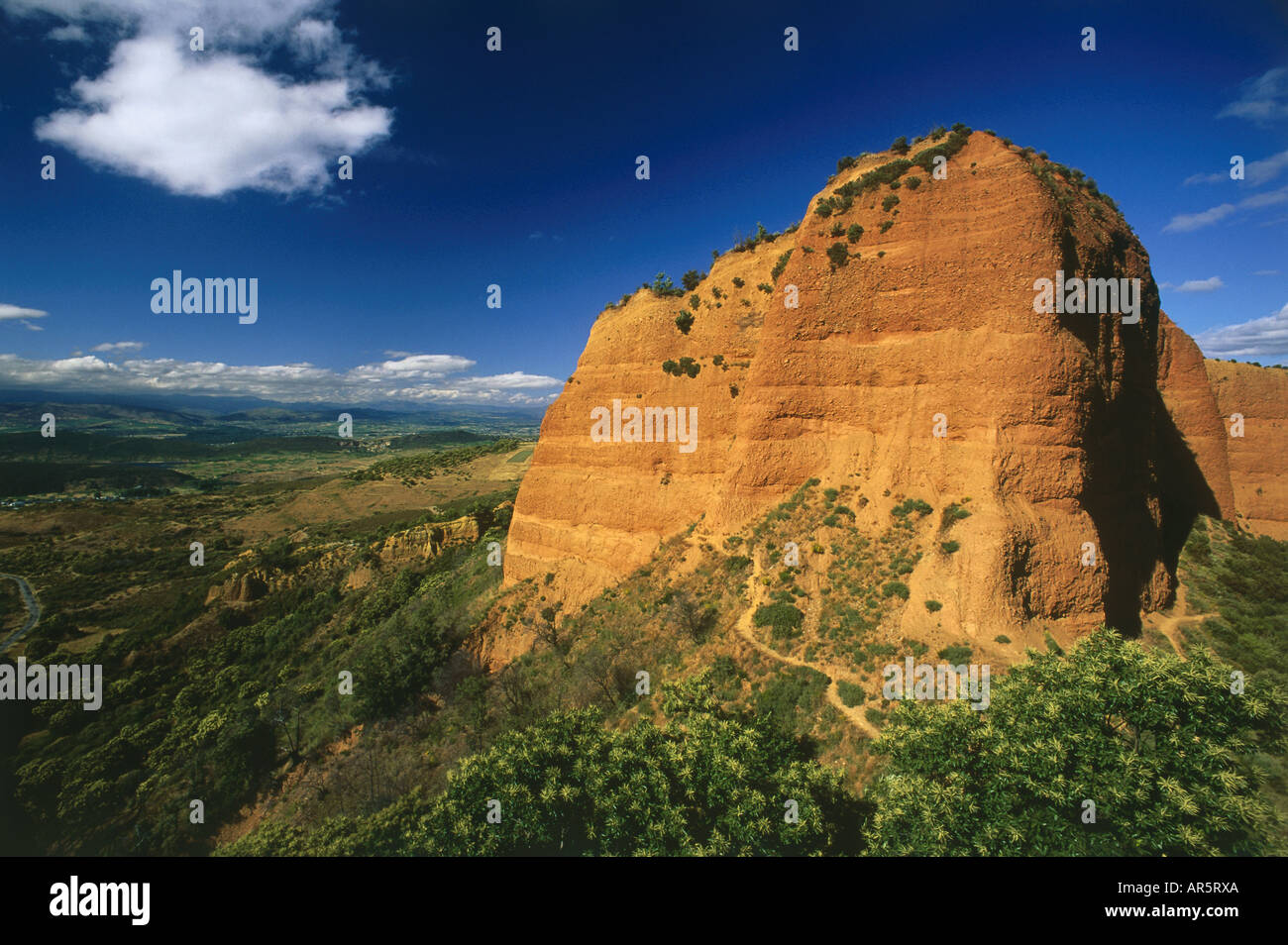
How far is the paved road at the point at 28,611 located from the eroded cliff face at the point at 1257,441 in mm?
95424

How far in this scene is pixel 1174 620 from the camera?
21578 millimetres

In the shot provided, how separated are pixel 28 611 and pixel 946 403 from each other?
8543cm

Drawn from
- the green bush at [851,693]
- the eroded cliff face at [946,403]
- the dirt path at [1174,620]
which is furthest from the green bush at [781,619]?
the dirt path at [1174,620]

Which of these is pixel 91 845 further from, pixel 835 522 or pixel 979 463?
pixel 979 463

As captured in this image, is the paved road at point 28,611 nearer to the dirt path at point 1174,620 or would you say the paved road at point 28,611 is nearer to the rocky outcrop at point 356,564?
the rocky outcrop at point 356,564

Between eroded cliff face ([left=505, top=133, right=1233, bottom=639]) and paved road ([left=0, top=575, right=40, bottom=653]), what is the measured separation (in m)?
55.8

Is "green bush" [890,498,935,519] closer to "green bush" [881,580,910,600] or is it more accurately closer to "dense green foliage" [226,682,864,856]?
"green bush" [881,580,910,600]

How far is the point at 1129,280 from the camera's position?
23.0 meters

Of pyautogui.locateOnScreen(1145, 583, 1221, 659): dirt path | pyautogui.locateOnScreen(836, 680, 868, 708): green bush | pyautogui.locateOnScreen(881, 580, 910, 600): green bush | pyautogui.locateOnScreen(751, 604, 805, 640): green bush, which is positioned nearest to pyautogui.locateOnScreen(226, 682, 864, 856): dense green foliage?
pyautogui.locateOnScreen(836, 680, 868, 708): green bush

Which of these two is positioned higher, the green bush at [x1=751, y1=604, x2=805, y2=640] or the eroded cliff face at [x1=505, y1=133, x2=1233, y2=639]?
the eroded cliff face at [x1=505, y1=133, x2=1233, y2=639]

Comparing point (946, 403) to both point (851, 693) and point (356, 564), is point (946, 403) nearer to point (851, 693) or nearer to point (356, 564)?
point (851, 693)

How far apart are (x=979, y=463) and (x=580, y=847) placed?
63.0ft

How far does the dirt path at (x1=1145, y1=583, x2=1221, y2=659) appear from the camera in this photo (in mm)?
20406
